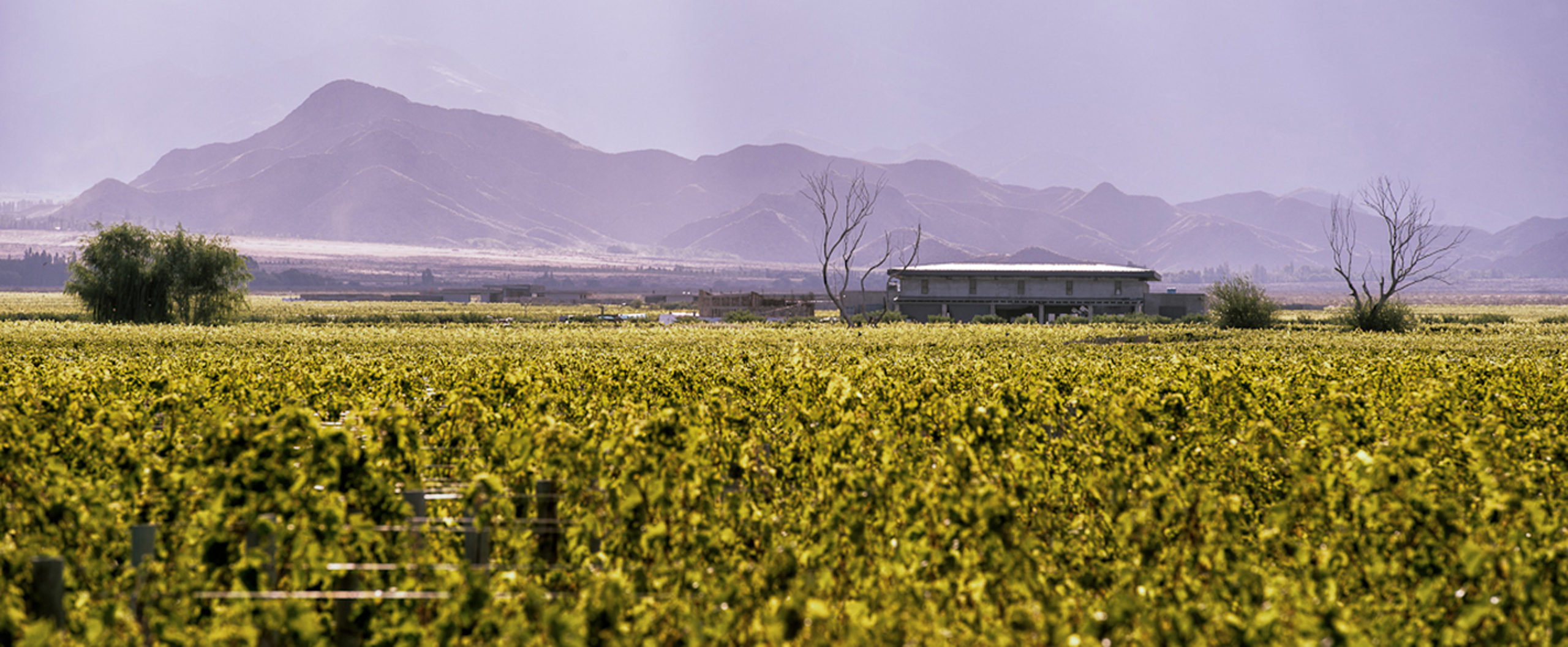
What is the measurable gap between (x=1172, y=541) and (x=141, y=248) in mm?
65234

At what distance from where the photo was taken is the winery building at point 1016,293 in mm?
76188

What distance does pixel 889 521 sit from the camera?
585cm

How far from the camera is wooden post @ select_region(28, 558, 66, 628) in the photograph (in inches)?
191

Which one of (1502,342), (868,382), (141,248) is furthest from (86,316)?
(1502,342)

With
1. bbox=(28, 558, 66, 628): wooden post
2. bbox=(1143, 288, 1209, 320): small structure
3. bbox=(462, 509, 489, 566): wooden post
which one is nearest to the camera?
bbox=(28, 558, 66, 628): wooden post

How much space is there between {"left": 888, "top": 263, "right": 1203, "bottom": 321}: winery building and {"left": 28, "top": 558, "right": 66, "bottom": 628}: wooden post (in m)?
71.7

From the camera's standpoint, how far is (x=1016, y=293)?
3027 inches

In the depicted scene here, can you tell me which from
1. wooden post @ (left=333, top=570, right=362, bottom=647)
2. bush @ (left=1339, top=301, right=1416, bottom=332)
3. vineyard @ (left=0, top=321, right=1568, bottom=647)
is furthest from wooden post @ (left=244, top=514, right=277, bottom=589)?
bush @ (left=1339, top=301, right=1416, bottom=332)

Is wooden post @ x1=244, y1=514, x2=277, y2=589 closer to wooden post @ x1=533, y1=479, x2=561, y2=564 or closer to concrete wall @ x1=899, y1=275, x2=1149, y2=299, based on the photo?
wooden post @ x1=533, y1=479, x2=561, y2=564

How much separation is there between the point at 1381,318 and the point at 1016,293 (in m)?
29.6

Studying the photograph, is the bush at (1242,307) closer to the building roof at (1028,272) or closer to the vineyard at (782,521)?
the building roof at (1028,272)

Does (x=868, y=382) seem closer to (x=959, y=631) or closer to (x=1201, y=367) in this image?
(x=1201, y=367)

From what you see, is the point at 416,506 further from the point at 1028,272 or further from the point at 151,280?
the point at 1028,272

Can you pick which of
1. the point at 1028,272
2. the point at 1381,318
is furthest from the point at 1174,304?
the point at 1381,318
